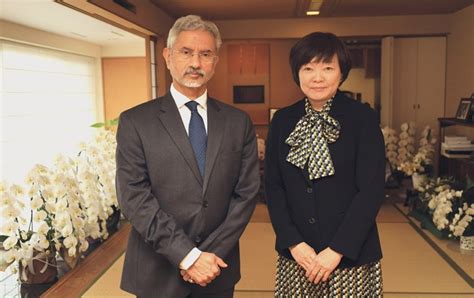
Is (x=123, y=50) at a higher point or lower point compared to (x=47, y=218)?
higher

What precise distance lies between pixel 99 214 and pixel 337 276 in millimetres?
2013

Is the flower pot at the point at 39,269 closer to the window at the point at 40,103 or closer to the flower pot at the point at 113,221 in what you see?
the flower pot at the point at 113,221

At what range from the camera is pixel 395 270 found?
305 centimetres

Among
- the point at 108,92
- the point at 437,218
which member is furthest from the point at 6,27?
the point at 437,218

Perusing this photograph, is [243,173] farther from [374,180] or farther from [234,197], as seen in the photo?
[374,180]

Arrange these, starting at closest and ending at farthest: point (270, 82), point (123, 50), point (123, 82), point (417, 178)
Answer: point (417, 178) → point (270, 82) → point (123, 50) → point (123, 82)

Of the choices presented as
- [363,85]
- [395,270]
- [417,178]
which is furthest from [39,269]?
[363,85]

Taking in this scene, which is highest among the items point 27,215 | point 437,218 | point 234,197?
point 234,197

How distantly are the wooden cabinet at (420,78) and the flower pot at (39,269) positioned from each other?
5032 mm

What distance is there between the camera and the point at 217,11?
18.4ft

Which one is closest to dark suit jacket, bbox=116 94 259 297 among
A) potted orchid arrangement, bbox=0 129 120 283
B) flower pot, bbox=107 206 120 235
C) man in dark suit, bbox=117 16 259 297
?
man in dark suit, bbox=117 16 259 297

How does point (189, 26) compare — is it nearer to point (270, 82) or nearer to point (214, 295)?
point (214, 295)

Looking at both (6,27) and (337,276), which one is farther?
(6,27)

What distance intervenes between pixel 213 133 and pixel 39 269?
1.72 meters
